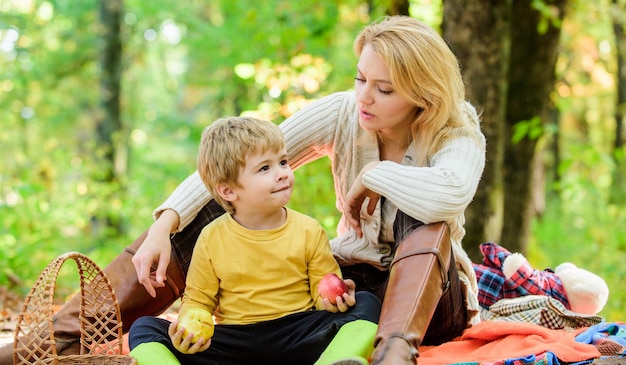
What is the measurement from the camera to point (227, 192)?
8.04ft

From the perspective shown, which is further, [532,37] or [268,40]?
[268,40]

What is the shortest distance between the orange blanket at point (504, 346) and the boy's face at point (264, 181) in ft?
2.32

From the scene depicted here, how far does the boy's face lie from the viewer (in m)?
2.37

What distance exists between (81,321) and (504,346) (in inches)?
56.4

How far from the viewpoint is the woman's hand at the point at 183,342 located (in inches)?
86.4

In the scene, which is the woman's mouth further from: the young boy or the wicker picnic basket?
the wicker picnic basket

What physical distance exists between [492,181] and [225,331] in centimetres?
283

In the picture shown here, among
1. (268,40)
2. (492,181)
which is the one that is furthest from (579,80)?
(492,181)

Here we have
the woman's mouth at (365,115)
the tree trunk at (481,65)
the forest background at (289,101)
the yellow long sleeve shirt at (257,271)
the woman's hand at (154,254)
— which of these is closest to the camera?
the yellow long sleeve shirt at (257,271)

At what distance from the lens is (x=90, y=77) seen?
11977mm

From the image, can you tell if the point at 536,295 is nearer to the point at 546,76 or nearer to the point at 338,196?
the point at 338,196

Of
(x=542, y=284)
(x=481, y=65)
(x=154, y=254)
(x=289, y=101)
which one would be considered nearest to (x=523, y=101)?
(x=481, y=65)

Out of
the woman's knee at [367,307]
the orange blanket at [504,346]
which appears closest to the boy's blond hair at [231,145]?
the woman's knee at [367,307]

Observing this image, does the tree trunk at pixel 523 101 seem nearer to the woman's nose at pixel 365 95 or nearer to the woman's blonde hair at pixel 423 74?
the woman's blonde hair at pixel 423 74
